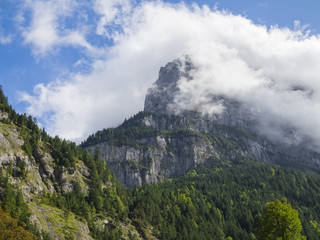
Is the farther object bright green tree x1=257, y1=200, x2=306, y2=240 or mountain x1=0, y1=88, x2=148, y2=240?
mountain x1=0, y1=88, x2=148, y2=240

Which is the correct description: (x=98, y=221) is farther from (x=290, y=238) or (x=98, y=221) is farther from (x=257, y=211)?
→ (x=257, y=211)

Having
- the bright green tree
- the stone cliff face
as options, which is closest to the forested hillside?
the stone cliff face

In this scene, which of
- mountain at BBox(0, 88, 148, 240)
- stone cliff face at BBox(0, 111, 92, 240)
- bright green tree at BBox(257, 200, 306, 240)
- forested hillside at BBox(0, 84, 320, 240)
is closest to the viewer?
bright green tree at BBox(257, 200, 306, 240)

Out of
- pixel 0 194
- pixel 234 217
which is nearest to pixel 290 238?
pixel 0 194

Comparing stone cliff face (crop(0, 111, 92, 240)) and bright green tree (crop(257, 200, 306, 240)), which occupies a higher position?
stone cliff face (crop(0, 111, 92, 240))

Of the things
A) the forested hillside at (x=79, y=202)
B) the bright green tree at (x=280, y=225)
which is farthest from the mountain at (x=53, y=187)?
the bright green tree at (x=280, y=225)

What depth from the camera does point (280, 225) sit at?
185 feet

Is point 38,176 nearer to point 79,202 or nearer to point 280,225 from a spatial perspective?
point 79,202

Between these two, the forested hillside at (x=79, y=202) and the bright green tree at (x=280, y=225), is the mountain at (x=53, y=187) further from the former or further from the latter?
the bright green tree at (x=280, y=225)

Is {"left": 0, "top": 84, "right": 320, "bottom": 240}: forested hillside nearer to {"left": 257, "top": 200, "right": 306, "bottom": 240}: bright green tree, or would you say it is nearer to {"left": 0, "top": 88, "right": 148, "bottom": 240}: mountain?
{"left": 0, "top": 88, "right": 148, "bottom": 240}: mountain

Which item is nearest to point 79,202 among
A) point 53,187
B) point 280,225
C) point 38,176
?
point 53,187

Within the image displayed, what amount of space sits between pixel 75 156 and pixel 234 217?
11018 cm

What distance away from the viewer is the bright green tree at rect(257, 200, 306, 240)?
55.8 metres

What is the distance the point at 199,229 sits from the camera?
501 feet
